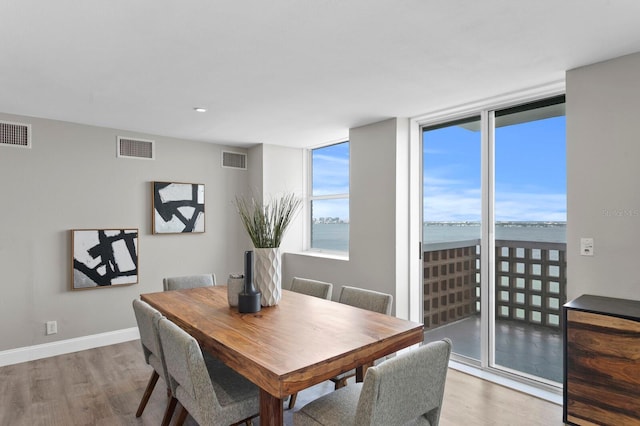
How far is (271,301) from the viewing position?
2.54 meters

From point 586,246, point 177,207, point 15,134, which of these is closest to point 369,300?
point 586,246

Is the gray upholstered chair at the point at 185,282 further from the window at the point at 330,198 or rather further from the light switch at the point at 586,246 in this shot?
the light switch at the point at 586,246

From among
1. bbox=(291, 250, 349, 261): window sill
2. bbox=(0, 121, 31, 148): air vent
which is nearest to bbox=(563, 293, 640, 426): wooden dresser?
bbox=(291, 250, 349, 261): window sill

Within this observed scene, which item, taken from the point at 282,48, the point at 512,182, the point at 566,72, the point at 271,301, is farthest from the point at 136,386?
the point at 566,72

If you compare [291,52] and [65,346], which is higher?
[291,52]

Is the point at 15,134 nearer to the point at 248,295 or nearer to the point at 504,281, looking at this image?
the point at 248,295

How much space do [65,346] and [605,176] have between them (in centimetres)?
491

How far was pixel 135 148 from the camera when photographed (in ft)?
14.0

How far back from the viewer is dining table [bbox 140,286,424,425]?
154 centimetres

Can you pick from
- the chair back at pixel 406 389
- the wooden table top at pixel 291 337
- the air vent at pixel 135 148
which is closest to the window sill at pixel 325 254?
the wooden table top at pixel 291 337

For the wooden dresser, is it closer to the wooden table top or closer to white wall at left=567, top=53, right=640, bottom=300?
white wall at left=567, top=53, right=640, bottom=300

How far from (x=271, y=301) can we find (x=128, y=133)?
116 inches

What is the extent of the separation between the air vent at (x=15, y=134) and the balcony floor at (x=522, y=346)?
180 inches

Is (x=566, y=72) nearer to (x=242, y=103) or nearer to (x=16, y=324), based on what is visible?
(x=242, y=103)
